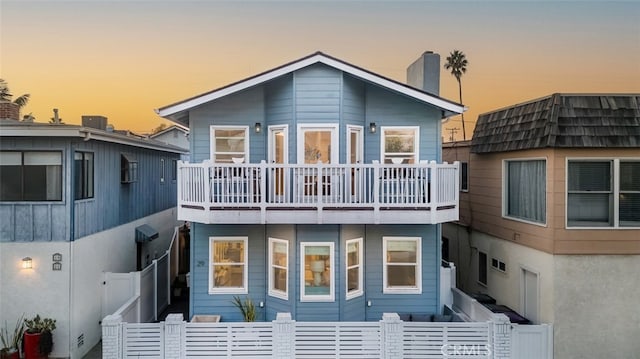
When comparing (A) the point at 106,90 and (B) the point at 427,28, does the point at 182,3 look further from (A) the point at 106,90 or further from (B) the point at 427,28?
(B) the point at 427,28

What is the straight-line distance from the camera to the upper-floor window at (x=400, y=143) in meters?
10.5

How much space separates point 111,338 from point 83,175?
411 centimetres

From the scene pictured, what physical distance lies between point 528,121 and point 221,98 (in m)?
7.97

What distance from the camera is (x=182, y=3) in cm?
1517

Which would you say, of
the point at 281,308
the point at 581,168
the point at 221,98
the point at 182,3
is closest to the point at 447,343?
the point at 281,308

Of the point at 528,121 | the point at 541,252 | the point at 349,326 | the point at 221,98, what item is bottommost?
the point at 349,326

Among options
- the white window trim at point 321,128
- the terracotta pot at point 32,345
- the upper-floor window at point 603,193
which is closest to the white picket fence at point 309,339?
the terracotta pot at point 32,345

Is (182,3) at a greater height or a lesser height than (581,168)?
greater

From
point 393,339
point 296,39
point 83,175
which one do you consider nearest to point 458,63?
point 296,39

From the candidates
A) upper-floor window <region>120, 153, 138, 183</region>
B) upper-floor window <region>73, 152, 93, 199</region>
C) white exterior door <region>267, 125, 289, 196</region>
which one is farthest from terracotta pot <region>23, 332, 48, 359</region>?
white exterior door <region>267, 125, 289, 196</region>

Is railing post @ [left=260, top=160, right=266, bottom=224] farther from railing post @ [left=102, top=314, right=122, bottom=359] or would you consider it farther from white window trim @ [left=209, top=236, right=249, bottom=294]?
railing post @ [left=102, top=314, right=122, bottom=359]

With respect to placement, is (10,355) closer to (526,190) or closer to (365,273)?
(365,273)

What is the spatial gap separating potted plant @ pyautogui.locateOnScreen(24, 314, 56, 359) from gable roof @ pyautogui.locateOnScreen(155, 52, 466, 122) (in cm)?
555

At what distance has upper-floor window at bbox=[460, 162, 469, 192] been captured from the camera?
1391cm
